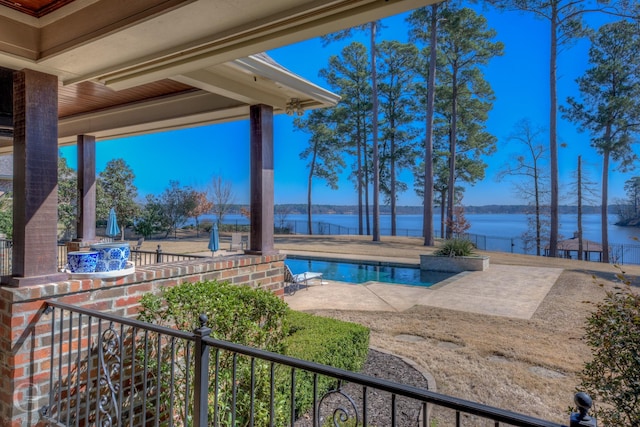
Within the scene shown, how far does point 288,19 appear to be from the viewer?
6.10 ft

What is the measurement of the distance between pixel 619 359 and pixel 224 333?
2.45m

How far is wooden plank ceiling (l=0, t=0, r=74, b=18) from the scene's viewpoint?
2.23 meters

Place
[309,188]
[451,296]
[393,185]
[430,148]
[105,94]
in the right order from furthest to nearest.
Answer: [309,188] < [393,185] < [430,148] < [451,296] < [105,94]

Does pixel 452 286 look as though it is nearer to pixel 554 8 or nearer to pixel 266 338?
pixel 266 338

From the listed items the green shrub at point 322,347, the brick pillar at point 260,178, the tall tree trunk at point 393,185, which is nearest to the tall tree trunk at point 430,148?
the tall tree trunk at point 393,185

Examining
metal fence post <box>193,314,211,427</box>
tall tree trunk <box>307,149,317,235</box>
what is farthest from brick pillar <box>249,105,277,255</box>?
tall tree trunk <box>307,149,317,235</box>

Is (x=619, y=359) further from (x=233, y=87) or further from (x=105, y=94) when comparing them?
(x=105, y=94)

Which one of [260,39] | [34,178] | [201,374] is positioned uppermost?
[260,39]

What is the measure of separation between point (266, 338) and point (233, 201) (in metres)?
26.5

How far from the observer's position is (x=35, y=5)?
2.29m

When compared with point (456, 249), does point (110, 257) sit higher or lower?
higher

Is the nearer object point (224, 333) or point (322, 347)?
point (224, 333)

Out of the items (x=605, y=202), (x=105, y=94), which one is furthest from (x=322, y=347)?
(x=605, y=202)

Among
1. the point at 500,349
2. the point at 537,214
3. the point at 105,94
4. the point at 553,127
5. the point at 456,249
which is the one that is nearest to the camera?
the point at 105,94
